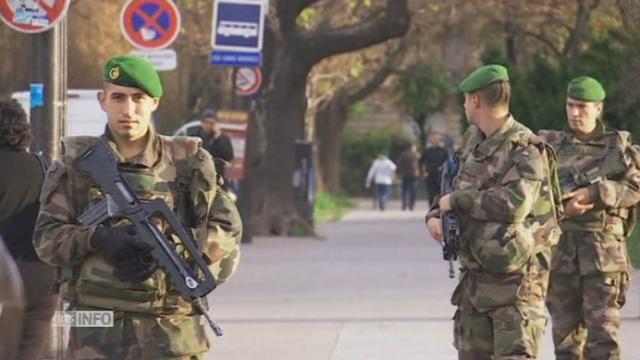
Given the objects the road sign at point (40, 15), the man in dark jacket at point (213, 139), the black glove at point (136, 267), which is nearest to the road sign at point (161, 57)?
the man in dark jacket at point (213, 139)

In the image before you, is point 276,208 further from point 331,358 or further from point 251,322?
point 331,358

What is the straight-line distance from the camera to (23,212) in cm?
889

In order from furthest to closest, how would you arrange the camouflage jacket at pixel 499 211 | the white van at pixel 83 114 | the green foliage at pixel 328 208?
the green foliage at pixel 328 208
the white van at pixel 83 114
the camouflage jacket at pixel 499 211

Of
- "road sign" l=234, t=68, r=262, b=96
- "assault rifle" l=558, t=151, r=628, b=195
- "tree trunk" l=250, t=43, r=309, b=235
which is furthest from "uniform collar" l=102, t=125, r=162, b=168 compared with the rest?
"tree trunk" l=250, t=43, r=309, b=235

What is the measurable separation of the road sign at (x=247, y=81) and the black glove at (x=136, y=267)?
17156 millimetres

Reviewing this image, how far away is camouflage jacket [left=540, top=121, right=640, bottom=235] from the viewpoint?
934 cm

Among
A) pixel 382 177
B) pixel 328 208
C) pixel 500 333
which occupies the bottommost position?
pixel 328 208

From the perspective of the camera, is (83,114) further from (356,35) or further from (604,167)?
(604,167)

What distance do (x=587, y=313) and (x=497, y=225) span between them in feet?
7.27

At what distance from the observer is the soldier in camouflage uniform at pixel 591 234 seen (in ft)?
30.7

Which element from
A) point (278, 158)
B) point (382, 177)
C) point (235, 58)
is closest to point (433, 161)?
point (278, 158)

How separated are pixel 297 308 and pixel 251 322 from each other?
43.3 inches

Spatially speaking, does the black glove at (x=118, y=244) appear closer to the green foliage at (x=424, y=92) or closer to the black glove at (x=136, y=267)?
the black glove at (x=136, y=267)

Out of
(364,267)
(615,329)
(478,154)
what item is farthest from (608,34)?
(478,154)
